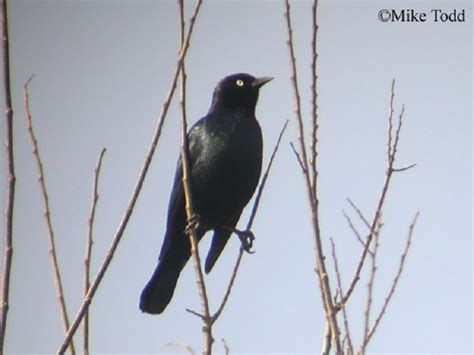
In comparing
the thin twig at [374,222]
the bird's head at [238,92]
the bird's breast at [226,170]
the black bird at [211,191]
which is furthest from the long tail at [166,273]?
the thin twig at [374,222]

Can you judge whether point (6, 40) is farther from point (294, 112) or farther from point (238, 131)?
point (238, 131)

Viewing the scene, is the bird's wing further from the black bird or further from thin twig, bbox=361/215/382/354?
thin twig, bbox=361/215/382/354

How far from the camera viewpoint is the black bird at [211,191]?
18.8 feet

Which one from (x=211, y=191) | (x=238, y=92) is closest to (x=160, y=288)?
(x=211, y=191)

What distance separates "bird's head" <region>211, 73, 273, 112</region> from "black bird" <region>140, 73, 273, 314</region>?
296mm

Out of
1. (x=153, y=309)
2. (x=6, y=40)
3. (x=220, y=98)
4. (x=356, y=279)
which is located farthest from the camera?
(x=220, y=98)

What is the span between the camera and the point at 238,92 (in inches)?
253

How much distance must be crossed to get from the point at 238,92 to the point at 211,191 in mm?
1028

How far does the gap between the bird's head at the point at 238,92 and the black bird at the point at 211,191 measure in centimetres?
30

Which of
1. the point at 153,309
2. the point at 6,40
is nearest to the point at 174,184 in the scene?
the point at 153,309

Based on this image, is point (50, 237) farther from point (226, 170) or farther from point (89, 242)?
point (226, 170)

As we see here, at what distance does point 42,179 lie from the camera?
3061 millimetres

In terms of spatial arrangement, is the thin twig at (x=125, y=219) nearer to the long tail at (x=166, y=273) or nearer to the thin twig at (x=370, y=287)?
the thin twig at (x=370, y=287)

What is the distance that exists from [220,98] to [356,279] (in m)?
3.30
